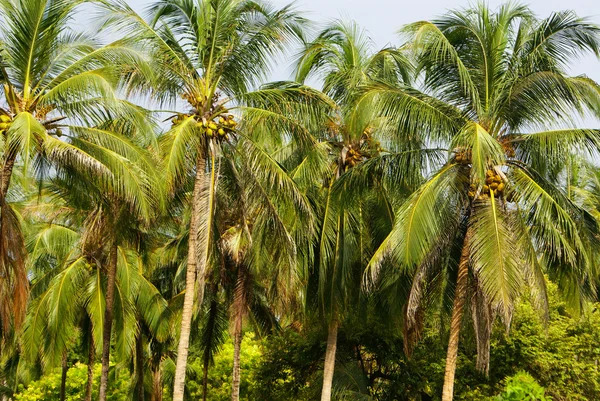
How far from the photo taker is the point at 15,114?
13.4 meters

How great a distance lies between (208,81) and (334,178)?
4.75 meters

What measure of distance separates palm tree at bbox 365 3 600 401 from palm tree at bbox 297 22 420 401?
1622 millimetres

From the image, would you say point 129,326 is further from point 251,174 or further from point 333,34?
point 333,34

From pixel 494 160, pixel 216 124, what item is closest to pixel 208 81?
pixel 216 124

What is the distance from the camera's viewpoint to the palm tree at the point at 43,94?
1351 cm

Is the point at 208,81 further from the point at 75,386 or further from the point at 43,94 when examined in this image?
the point at 75,386

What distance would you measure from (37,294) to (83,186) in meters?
9.08

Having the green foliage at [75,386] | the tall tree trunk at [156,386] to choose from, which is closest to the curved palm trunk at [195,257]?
the tall tree trunk at [156,386]

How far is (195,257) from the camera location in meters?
15.5

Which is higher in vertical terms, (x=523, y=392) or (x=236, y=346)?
(x=236, y=346)

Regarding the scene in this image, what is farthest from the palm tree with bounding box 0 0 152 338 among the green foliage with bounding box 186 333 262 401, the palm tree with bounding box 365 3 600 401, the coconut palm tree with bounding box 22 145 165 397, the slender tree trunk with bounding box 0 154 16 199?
the green foliage with bounding box 186 333 262 401

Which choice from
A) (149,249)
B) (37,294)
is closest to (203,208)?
(149,249)

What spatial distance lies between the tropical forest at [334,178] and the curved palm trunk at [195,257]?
1.6 inches

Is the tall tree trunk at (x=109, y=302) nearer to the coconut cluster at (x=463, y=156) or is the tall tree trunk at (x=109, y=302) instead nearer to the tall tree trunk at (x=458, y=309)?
the tall tree trunk at (x=458, y=309)
